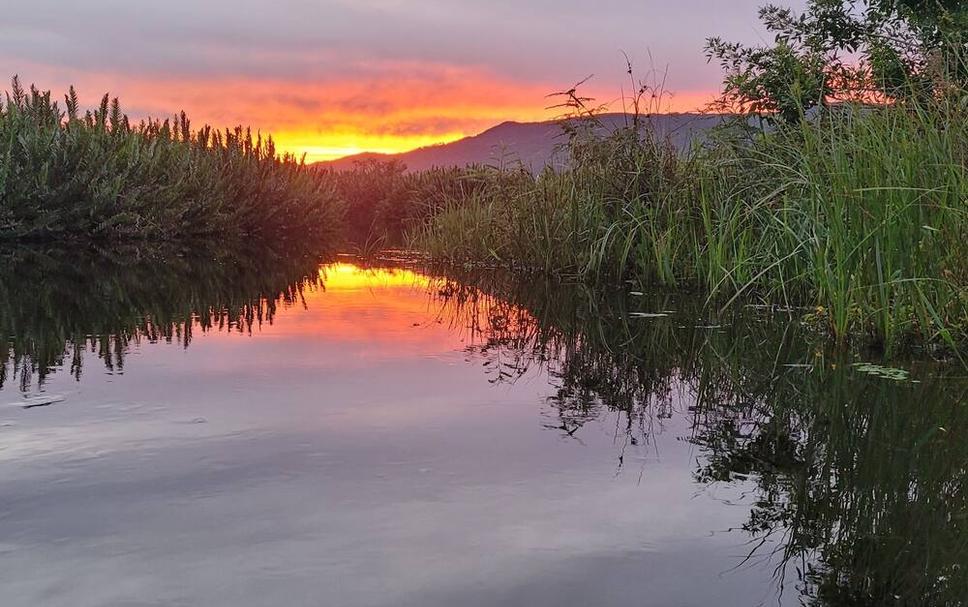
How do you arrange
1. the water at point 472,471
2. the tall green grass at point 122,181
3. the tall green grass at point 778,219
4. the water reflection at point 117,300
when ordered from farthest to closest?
the tall green grass at point 122,181 → the water reflection at point 117,300 → the tall green grass at point 778,219 → the water at point 472,471

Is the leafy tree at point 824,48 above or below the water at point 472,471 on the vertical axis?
above

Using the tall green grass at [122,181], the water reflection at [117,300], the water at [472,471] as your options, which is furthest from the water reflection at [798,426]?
the tall green grass at [122,181]

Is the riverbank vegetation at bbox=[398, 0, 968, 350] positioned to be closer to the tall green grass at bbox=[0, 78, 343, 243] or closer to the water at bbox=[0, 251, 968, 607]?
the water at bbox=[0, 251, 968, 607]

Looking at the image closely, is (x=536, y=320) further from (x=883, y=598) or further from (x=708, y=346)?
(x=883, y=598)

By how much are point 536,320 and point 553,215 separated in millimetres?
3064

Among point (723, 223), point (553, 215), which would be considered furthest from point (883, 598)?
point (553, 215)

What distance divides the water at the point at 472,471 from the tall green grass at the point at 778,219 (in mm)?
478

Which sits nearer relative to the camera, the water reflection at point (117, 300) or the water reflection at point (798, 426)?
the water reflection at point (798, 426)

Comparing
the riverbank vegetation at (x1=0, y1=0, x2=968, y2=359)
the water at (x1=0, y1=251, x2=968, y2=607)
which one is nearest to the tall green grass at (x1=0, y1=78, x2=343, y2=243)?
the riverbank vegetation at (x1=0, y1=0, x2=968, y2=359)

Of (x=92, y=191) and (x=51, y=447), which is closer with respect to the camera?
(x=51, y=447)

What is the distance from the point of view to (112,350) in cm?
448

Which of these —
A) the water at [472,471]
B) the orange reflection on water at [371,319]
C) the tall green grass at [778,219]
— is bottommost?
the water at [472,471]

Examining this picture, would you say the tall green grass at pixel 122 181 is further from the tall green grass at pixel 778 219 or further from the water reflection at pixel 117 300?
the tall green grass at pixel 778 219

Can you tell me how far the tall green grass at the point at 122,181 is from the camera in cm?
1213
